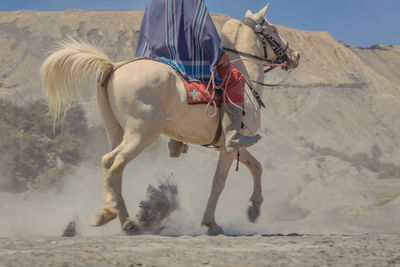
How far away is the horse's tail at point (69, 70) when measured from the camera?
6.16 meters

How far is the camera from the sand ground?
12.1 ft

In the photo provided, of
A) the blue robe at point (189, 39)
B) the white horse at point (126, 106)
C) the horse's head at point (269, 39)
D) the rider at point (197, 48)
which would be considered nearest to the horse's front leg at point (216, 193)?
the white horse at point (126, 106)

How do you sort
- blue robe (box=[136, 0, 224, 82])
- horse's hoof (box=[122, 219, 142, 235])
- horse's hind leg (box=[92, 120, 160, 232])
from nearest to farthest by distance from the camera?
horse's hind leg (box=[92, 120, 160, 232])
horse's hoof (box=[122, 219, 142, 235])
blue robe (box=[136, 0, 224, 82])

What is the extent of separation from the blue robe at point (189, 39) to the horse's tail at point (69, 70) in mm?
786

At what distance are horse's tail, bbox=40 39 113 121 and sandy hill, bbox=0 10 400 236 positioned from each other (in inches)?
15.3

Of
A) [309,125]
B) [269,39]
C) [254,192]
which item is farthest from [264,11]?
[309,125]

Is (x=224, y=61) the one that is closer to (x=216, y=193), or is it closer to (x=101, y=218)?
(x=216, y=193)

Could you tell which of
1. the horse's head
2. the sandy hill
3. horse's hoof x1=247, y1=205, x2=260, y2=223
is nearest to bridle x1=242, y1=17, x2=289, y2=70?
the horse's head

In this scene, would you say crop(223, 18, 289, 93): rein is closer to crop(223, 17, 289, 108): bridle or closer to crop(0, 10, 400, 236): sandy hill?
crop(223, 17, 289, 108): bridle

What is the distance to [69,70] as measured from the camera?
623cm

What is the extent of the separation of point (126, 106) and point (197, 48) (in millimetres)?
1254

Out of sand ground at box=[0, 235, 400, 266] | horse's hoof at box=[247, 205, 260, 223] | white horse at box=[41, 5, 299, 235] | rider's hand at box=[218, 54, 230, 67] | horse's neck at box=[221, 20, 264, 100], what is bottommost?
sand ground at box=[0, 235, 400, 266]

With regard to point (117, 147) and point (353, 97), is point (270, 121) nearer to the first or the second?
point (353, 97)

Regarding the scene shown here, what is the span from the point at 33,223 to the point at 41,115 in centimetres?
1122
